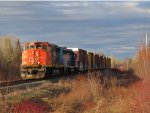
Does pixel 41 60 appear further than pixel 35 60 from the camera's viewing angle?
No

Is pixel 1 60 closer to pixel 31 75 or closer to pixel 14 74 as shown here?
pixel 14 74

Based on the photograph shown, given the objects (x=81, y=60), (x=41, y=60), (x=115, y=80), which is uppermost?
(x=81, y=60)

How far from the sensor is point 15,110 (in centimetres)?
1608

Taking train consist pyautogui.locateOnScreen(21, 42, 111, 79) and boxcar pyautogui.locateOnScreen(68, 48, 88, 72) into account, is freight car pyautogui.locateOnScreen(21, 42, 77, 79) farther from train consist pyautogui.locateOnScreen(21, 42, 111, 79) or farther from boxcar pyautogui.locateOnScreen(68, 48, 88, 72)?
boxcar pyautogui.locateOnScreen(68, 48, 88, 72)

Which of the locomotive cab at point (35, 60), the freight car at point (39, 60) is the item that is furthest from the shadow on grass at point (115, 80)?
the locomotive cab at point (35, 60)

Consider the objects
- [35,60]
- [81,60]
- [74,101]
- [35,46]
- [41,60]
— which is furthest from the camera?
[81,60]

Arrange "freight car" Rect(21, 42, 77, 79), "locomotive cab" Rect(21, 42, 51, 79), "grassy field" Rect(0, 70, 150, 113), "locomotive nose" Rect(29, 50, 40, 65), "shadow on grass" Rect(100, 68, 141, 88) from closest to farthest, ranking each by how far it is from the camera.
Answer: "grassy field" Rect(0, 70, 150, 113) < "locomotive cab" Rect(21, 42, 51, 79) < "freight car" Rect(21, 42, 77, 79) < "shadow on grass" Rect(100, 68, 141, 88) < "locomotive nose" Rect(29, 50, 40, 65)

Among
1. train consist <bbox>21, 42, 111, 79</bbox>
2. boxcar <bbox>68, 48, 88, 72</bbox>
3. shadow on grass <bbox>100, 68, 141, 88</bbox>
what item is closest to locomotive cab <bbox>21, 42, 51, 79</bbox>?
train consist <bbox>21, 42, 111, 79</bbox>

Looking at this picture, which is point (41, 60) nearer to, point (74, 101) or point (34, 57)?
point (34, 57)

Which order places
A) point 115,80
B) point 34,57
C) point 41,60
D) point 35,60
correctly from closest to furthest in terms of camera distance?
point 41,60 < point 35,60 < point 34,57 < point 115,80

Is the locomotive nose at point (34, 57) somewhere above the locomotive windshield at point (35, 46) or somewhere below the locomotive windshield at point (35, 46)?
below

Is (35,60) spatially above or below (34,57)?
below

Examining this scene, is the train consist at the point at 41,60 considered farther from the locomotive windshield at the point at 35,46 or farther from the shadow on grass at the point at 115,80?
the shadow on grass at the point at 115,80

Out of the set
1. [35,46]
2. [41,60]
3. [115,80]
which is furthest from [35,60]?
[115,80]
